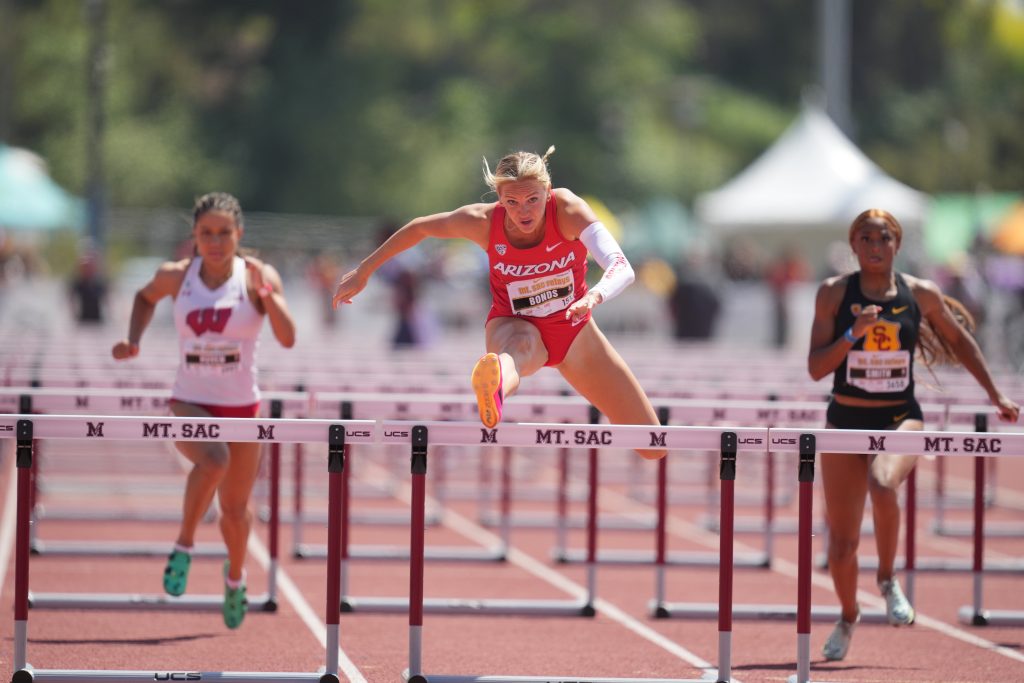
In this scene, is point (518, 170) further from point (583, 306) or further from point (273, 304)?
point (273, 304)

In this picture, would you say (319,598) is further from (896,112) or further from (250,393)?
(896,112)

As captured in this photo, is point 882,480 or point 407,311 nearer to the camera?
point 882,480

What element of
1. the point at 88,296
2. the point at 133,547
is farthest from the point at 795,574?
the point at 88,296

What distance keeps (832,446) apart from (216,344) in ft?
10.4

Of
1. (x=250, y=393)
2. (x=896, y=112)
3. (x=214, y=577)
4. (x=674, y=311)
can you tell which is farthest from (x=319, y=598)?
(x=896, y=112)

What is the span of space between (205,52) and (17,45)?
43.2 feet

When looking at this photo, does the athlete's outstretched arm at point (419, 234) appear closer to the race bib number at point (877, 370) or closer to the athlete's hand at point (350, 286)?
the athlete's hand at point (350, 286)

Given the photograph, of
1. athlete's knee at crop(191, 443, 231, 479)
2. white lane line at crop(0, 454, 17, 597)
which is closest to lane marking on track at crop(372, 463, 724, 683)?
athlete's knee at crop(191, 443, 231, 479)

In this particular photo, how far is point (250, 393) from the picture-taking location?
350 inches

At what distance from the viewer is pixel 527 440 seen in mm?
7105

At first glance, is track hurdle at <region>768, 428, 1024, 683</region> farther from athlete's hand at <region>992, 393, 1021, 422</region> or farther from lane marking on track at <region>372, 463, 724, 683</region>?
lane marking on track at <region>372, 463, 724, 683</region>

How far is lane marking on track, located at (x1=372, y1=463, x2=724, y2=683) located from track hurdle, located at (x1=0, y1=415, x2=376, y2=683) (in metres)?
0.42

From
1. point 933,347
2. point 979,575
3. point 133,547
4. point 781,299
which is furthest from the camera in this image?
point 781,299

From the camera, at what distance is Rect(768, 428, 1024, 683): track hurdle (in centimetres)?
719
